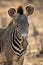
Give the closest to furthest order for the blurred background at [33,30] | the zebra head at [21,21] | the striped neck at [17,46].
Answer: the zebra head at [21,21] → the striped neck at [17,46] → the blurred background at [33,30]

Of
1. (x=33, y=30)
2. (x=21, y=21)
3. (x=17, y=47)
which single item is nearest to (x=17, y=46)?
(x=17, y=47)

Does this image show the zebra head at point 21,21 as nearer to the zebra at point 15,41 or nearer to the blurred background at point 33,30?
the zebra at point 15,41

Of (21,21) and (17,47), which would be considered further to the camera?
(17,47)

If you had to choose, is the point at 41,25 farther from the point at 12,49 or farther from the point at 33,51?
the point at 12,49

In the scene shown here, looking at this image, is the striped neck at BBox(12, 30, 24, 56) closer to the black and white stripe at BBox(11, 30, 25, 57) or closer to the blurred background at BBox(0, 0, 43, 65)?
the black and white stripe at BBox(11, 30, 25, 57)

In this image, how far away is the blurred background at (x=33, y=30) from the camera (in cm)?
976

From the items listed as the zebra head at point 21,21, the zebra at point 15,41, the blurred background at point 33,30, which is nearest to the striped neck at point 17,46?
the zebra at point 15,41

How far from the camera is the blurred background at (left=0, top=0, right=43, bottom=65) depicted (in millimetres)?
9763

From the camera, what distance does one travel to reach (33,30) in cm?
1184

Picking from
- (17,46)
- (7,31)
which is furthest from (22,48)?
(7,31)

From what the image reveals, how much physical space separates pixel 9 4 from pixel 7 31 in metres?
7.15

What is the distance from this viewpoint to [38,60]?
9547 millimetres

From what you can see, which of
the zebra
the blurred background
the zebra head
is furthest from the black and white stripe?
the blurred background

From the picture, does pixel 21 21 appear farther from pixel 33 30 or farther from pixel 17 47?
pixel 33 30
